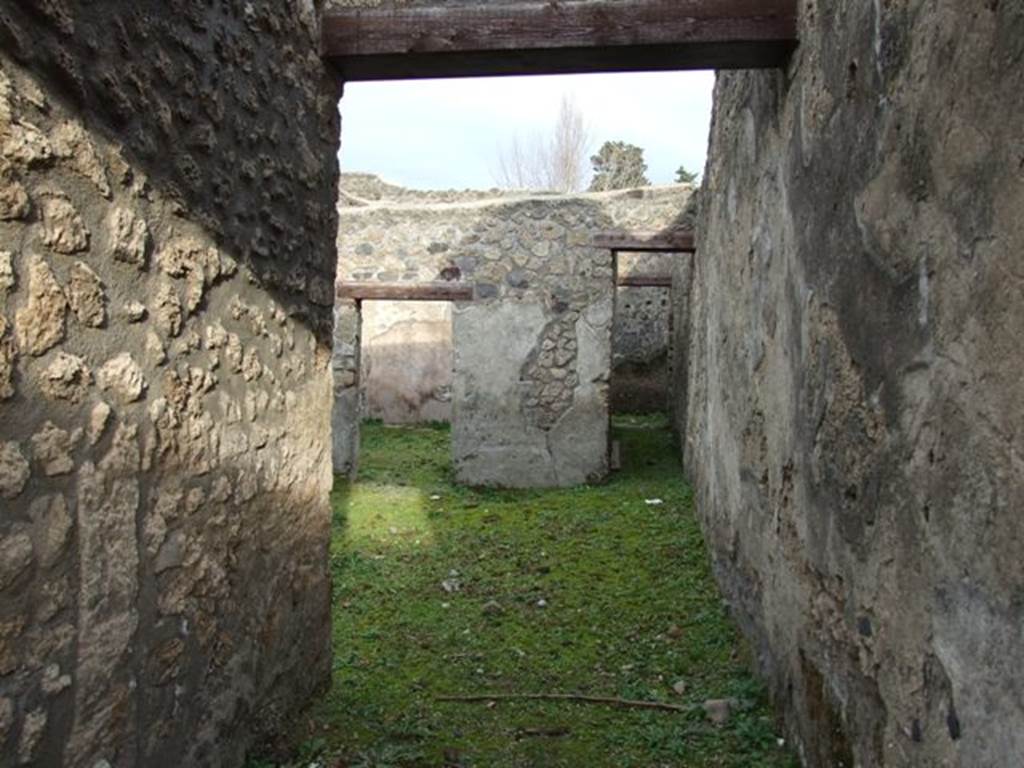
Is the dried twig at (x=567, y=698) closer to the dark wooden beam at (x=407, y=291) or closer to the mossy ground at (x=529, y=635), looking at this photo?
the mossy ground at (x=529, y=635)

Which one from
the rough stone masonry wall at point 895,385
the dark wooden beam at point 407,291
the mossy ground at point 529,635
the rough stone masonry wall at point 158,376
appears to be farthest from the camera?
the dark wooden beam at point 407,291

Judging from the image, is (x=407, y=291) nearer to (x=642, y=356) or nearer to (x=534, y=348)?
(x=534, y=348)

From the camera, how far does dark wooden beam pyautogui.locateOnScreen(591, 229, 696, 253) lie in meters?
6.68

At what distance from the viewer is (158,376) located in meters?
1.86

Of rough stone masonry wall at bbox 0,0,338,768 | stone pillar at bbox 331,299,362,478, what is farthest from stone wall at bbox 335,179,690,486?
rough stone masonry wall at bbox 0,0,338,768

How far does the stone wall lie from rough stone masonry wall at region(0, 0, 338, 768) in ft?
14.7

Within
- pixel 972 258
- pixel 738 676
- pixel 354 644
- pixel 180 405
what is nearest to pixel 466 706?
pixel 354 644

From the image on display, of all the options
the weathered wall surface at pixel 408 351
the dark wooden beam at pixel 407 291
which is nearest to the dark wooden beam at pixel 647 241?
the dark wooden beam at pixel 407 291

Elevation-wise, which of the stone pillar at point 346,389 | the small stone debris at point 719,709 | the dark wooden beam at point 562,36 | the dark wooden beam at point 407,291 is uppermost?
the dark wooden beam at point 562,36

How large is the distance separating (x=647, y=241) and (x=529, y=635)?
3.90m

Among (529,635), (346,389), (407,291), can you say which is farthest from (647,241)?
(529,635)

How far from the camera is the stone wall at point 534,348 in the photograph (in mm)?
7184

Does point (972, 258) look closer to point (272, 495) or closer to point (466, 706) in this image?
point (272, 495)

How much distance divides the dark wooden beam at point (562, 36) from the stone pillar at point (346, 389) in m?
4.95
